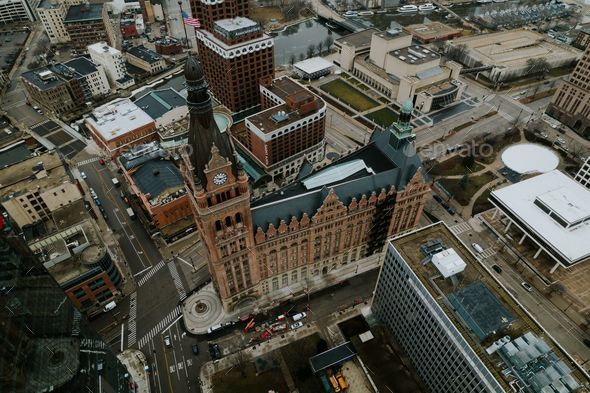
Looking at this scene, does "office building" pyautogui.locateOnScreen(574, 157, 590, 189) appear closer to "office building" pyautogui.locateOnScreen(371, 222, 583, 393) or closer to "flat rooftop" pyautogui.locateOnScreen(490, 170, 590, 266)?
"flat rooftop" pyautogui.locateOnScreen(490, 170, 590, 266)

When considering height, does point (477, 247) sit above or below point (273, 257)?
below

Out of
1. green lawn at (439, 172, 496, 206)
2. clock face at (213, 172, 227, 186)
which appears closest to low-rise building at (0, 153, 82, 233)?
clock face at (213, 172, 227, 186)

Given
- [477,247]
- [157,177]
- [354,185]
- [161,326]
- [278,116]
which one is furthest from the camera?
[278,116]

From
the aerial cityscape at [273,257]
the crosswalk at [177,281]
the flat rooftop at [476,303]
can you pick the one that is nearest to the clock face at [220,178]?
the aerial cityscape at [273,257]

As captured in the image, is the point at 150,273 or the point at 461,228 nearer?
the point at 150,273

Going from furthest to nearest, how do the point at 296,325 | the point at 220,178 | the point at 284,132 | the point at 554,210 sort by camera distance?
1. the point at 284,132
2. the point at 554,210
3. the point at 296,325
4. the point at 220,178

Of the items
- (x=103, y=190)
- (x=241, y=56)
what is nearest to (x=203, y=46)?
(x=241, y=56)

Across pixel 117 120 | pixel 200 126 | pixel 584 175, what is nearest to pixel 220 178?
pixel 200 126

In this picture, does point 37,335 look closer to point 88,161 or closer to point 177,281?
point 177,281
